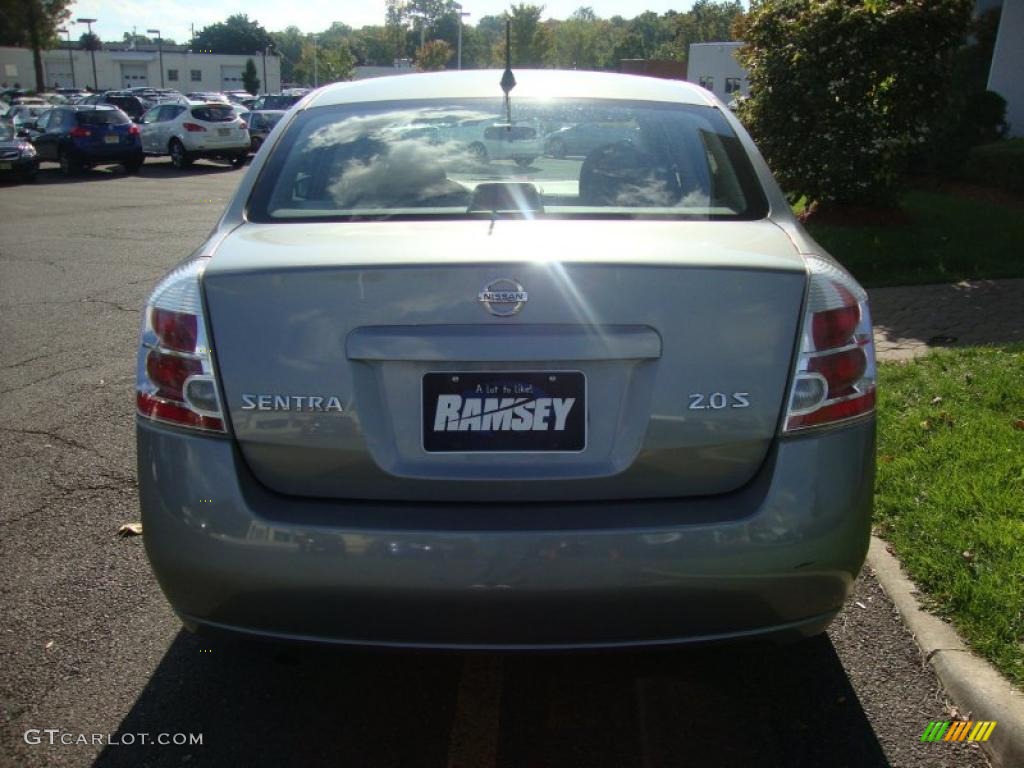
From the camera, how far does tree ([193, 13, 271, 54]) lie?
131500mm

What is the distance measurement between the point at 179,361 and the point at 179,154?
88.2ft

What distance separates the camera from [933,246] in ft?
32.7

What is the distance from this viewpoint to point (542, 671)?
127 inches

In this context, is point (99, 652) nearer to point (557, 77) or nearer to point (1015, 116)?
point (557, 77)

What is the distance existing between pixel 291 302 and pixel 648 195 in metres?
1.27

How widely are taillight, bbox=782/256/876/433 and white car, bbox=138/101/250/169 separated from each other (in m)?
26.8

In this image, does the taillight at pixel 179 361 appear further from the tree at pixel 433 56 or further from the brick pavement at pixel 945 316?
the tree at pixel 433 56

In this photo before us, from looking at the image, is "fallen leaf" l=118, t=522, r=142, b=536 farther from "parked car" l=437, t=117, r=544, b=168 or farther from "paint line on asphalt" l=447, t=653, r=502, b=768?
"parked car" l=437, t=117, r=544, b=168

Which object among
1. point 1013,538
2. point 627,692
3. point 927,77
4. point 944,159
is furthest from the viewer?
point 944,159

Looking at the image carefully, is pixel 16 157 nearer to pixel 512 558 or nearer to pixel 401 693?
pixel 401 693

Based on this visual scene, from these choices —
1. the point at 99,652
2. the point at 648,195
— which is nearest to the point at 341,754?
the point at 99,652

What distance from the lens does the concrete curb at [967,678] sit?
2.74m

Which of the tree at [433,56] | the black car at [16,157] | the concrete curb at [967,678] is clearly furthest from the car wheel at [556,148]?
the tree at [433,56]

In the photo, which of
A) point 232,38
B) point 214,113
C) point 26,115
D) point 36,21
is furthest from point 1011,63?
point 232,38
